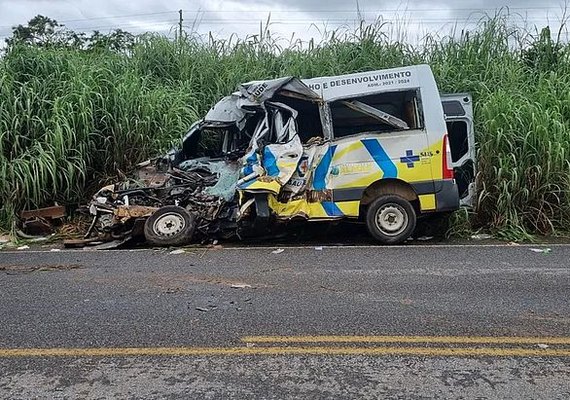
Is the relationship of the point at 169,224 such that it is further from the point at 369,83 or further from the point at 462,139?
the point at 462,139

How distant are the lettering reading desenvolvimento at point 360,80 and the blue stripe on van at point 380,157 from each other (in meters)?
0.81

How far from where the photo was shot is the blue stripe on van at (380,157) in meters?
7.47

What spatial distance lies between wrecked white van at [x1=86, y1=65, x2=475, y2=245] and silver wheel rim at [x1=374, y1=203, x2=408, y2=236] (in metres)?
0.01

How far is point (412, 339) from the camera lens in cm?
A: 395

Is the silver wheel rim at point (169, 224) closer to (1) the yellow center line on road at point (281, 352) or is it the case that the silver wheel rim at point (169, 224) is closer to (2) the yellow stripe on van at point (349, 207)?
(2) the yellow stripe on van at point (349, 207)

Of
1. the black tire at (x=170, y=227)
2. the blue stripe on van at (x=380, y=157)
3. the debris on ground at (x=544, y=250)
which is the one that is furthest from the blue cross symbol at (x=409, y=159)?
the black tire at (x=170, y=227)

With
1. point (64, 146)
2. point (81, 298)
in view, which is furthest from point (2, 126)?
point (81, 298)

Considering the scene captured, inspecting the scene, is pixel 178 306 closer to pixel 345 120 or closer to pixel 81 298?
pixel 81 298

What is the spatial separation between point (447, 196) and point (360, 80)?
192cm

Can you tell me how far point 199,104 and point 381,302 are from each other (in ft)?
24.9

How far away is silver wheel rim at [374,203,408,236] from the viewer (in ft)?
24.8

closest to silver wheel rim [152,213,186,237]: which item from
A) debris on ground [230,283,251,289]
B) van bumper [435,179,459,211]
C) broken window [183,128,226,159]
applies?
broken window [183,128,226,159]

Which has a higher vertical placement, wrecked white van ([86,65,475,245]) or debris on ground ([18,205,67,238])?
wrecked white van ([86,65,475,245])

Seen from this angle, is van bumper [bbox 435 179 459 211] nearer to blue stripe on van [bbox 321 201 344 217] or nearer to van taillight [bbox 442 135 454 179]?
van taillight [bbox 442 135 454 179]
